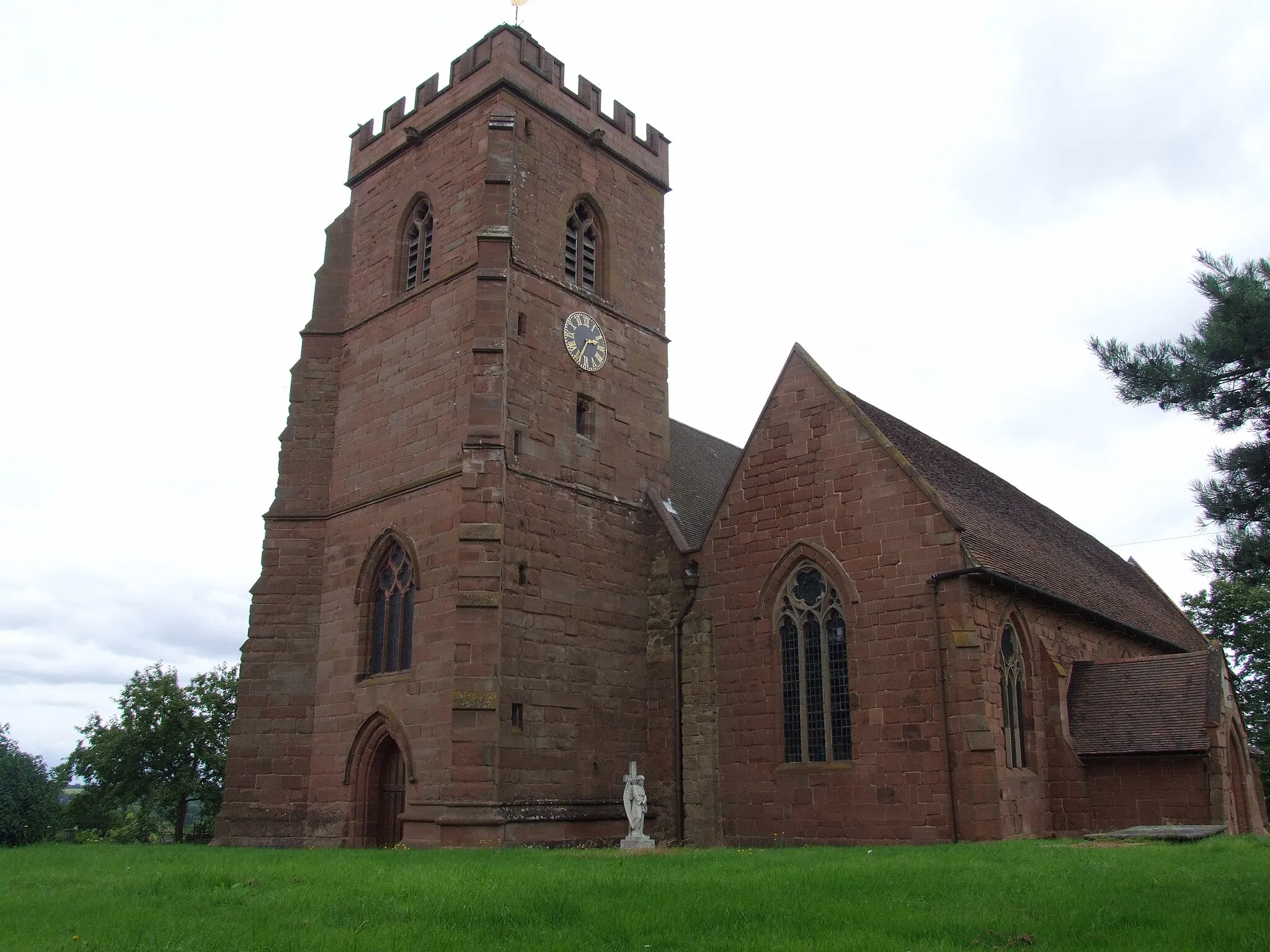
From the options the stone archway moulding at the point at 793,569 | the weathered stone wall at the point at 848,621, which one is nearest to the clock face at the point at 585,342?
the weathered stone wall at the point at 848,621

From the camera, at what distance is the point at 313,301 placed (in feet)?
86.8

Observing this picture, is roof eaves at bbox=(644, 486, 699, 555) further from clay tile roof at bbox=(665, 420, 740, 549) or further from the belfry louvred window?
the belfry louvred window

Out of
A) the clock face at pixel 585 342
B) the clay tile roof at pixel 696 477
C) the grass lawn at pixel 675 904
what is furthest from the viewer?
the clay tile roof at pixel 696 477

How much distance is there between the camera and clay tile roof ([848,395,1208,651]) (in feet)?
71.4

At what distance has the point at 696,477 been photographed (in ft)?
92.9

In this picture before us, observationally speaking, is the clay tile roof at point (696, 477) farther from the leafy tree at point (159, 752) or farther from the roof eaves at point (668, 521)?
the leafy tree at point (159, 752)

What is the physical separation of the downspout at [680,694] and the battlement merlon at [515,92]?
11.1 meters

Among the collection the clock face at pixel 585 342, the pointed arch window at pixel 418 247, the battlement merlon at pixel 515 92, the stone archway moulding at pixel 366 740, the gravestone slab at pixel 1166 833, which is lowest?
the gravestone slab at pixel 1166 833

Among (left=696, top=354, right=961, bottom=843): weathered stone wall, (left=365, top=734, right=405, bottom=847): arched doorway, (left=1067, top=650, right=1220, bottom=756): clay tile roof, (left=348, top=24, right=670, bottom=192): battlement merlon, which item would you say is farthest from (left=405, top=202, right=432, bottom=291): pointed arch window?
(left=1067, top=650, right=1220, bottom=756): clay tile roof

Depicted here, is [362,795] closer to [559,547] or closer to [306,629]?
[306,629]

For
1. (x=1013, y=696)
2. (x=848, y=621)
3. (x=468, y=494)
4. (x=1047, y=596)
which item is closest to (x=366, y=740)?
(x=468, y=494)

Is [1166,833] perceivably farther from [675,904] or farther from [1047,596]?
[675,904]

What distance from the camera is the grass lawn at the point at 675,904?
28.3 ft

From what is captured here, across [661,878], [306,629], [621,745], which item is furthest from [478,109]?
[661,878]
